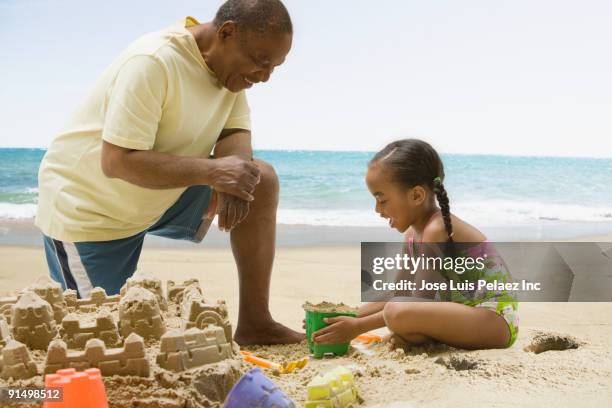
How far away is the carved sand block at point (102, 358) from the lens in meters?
2.00

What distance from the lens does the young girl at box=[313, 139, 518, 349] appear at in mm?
3014

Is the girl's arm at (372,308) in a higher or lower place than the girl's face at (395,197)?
lower

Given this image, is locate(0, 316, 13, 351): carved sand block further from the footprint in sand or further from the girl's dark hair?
the footprint in sand

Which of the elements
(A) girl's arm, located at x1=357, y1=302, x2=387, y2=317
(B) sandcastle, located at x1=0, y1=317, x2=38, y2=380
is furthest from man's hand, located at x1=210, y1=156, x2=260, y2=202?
(B) sandcastle, located at x1=0, y1=317, x2=38, y2=380

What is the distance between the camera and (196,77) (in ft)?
10.4

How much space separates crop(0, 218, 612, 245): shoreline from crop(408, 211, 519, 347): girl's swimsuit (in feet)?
16.1

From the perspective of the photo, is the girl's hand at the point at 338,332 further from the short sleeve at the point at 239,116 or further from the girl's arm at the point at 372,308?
the short sleeve at the point at 239,116

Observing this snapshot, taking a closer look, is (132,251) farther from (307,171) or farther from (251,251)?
(307,171)

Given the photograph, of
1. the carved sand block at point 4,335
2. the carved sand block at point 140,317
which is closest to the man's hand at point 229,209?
the carved sand block at point 140,317

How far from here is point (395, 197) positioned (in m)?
3.28

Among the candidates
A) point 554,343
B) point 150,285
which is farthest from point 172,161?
point 554,343

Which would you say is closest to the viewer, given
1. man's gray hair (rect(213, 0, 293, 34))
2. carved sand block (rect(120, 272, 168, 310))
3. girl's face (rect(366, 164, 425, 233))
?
carved sand block (rect(120, 272, 168, 310))

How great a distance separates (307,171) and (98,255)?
15947mm

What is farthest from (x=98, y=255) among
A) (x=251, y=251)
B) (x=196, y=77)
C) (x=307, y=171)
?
(x=307, y=171)
